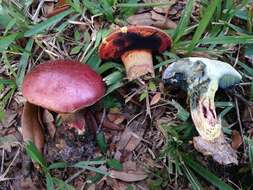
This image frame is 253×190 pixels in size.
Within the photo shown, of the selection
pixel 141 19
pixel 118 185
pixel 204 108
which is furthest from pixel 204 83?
pixel 118 185

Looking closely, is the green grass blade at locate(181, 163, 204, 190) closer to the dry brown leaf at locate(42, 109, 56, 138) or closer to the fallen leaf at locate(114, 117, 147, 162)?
the fallen leaf at locate(114, 117, 147, 162)

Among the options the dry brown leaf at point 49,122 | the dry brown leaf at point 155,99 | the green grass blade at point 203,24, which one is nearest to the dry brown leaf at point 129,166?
the dry brown leaf at point 155,99

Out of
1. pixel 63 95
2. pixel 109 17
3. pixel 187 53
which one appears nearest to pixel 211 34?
pixel 187 53

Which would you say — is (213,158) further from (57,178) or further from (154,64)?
(57,178)

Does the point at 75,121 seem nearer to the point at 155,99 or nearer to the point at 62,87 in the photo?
the point at 62,87

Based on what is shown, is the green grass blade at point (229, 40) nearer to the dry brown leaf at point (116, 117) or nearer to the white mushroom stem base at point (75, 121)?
the dry brown leaf at point (116, 117)
